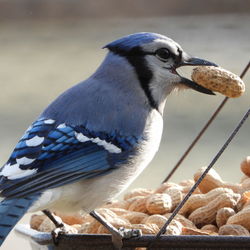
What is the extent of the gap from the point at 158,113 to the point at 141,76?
96 millimetres

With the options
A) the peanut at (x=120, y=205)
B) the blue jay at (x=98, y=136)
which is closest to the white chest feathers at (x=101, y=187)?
the blue jay at (x=98, y=136)

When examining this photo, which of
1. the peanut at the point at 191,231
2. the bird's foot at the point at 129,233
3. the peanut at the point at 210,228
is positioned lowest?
the bird's foot at the point at 129,233

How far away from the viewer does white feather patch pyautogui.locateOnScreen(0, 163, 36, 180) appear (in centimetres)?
190

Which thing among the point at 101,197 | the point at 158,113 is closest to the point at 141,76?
the point at 158,113

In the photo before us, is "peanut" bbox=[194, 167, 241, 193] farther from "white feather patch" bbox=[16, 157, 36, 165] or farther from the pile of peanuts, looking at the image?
"white feather patch" bbox=[16, 157, 36, 165]

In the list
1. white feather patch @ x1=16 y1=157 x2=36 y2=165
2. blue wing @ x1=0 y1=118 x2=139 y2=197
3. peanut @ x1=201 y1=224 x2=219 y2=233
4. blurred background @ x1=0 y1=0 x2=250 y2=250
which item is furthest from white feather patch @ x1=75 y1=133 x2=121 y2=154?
blurred background @ x1=0 y1=0 x2=250 y2=250

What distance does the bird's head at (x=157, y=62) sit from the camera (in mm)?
2178

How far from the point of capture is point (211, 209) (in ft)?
6.88

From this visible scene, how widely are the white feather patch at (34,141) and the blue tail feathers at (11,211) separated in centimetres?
12

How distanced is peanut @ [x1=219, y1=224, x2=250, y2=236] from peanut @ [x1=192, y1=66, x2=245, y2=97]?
292 mm

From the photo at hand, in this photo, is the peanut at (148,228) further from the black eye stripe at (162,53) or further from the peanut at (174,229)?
the black eye stripe at (162,53)

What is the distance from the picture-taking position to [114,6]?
5.65 meters

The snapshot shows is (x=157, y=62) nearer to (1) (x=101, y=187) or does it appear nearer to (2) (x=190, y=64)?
(2) (x=190, y=64)

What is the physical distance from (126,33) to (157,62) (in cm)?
376
